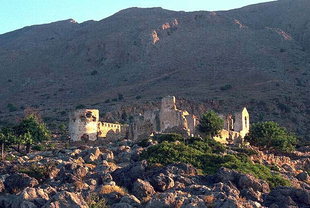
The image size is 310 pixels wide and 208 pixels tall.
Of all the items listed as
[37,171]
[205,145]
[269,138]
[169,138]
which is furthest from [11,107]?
[37,171]

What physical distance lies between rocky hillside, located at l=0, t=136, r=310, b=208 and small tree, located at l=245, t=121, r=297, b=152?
16.9m

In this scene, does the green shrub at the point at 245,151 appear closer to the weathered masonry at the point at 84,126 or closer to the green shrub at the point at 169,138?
the green shrub at the point at 169,138

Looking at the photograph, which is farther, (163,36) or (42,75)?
(163,36)

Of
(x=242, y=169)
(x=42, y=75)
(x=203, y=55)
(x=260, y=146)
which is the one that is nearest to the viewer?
(x=242, y=169)

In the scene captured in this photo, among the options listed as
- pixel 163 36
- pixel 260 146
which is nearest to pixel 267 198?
pixel 260 146

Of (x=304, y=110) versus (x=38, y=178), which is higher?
(x=38, y=178)

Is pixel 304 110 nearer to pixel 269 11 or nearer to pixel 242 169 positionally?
pixel 242 169

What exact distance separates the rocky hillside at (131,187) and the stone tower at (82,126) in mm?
13903

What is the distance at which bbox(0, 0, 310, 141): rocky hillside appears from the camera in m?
89.5

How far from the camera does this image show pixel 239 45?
122812mm

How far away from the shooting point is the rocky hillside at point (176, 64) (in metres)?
89.5

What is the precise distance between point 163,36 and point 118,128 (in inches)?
3599

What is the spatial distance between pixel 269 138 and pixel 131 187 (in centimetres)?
2668

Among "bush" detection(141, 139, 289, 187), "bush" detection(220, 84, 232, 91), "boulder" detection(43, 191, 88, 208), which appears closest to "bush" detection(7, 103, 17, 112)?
"bush" detection(220, 84, 232, 91)
